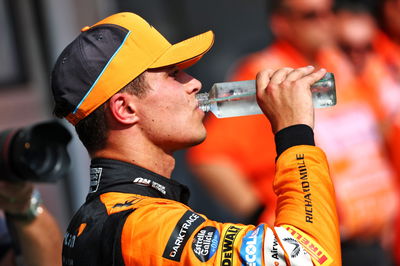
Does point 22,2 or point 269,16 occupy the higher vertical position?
point 22,2

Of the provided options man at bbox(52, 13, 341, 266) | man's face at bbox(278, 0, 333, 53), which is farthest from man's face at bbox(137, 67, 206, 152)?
man's face at bbox(278, 0, 333, 53)

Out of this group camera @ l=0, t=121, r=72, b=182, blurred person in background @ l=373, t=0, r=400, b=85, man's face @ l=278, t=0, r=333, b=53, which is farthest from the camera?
Answer: blurred person in background @ l=373, t=0, r=400, b=85

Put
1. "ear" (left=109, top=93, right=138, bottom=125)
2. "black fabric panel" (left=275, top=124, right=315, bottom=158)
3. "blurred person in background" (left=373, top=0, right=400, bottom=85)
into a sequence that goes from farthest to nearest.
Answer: "blurred person in background" (left=373, top=0, right=400, bottom=85) < "ear" (left=109, top=93, right=138, bottom=125) < "black fabric panel" (left=275, top=124, right=315, bottom=158)

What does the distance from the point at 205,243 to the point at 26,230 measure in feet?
3.91

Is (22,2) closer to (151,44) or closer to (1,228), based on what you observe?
(1,228)

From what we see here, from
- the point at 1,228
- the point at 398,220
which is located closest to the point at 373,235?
the point at 398,220

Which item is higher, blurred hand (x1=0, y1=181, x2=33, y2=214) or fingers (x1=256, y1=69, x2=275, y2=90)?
fingers (x1=256, y1=69, x2=275, y2=90)

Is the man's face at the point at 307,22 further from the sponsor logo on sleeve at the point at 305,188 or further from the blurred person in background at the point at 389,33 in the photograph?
the sponsor logo on sleeve at the point at 305,188

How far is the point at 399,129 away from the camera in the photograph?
5590 mm

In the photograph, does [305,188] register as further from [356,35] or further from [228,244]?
[356,35]

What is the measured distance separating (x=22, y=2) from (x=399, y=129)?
117 inches

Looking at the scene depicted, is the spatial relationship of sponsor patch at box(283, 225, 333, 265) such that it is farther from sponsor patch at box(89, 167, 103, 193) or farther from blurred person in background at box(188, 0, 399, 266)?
blurred person in background at box(188, 0, 399, 266)

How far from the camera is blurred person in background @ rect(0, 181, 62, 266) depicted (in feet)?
9.21

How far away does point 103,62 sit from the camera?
211 cm
